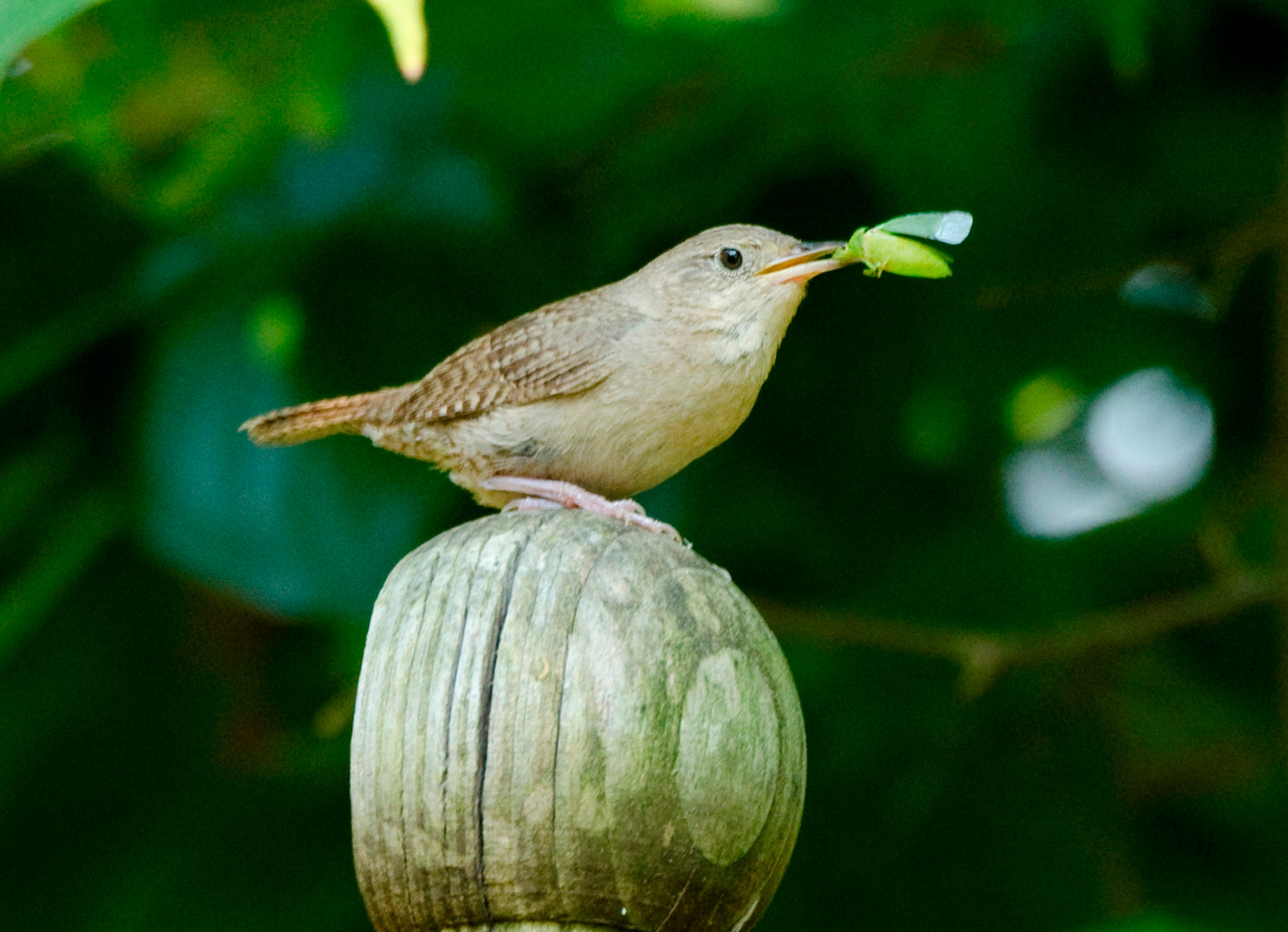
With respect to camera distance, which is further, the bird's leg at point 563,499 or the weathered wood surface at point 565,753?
the bird's leg at point 563,499

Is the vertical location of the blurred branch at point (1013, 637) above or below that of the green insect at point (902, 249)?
below

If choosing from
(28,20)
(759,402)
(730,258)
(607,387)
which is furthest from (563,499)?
(759,402)

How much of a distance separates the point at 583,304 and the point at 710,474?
1.76 metres

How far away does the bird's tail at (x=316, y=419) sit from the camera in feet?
11.2

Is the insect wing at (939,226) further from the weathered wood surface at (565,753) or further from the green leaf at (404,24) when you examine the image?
the green leaf at (404,24)

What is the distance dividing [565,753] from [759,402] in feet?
11.3

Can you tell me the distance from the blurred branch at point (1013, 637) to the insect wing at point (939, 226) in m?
2.50

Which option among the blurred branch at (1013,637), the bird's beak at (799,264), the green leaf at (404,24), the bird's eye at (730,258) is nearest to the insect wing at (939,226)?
the bird's beak at (799,264)

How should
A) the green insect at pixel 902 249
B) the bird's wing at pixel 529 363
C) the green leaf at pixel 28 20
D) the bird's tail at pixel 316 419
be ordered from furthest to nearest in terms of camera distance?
the bird's tail at pixel 316 419 < the bird's wing at pixel 529 363 < the green insect at pixel 902 249 < the green leaf at pixel 28 20

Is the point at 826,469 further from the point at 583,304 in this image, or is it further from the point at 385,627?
the point at 385,627

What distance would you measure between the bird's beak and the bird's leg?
702mm

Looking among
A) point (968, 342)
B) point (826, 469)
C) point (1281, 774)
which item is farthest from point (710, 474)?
point (1281, 774)

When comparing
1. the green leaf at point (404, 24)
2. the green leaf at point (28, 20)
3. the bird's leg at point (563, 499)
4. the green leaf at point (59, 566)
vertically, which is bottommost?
the green leaf at point (59, 566)

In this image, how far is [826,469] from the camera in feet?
17.1
